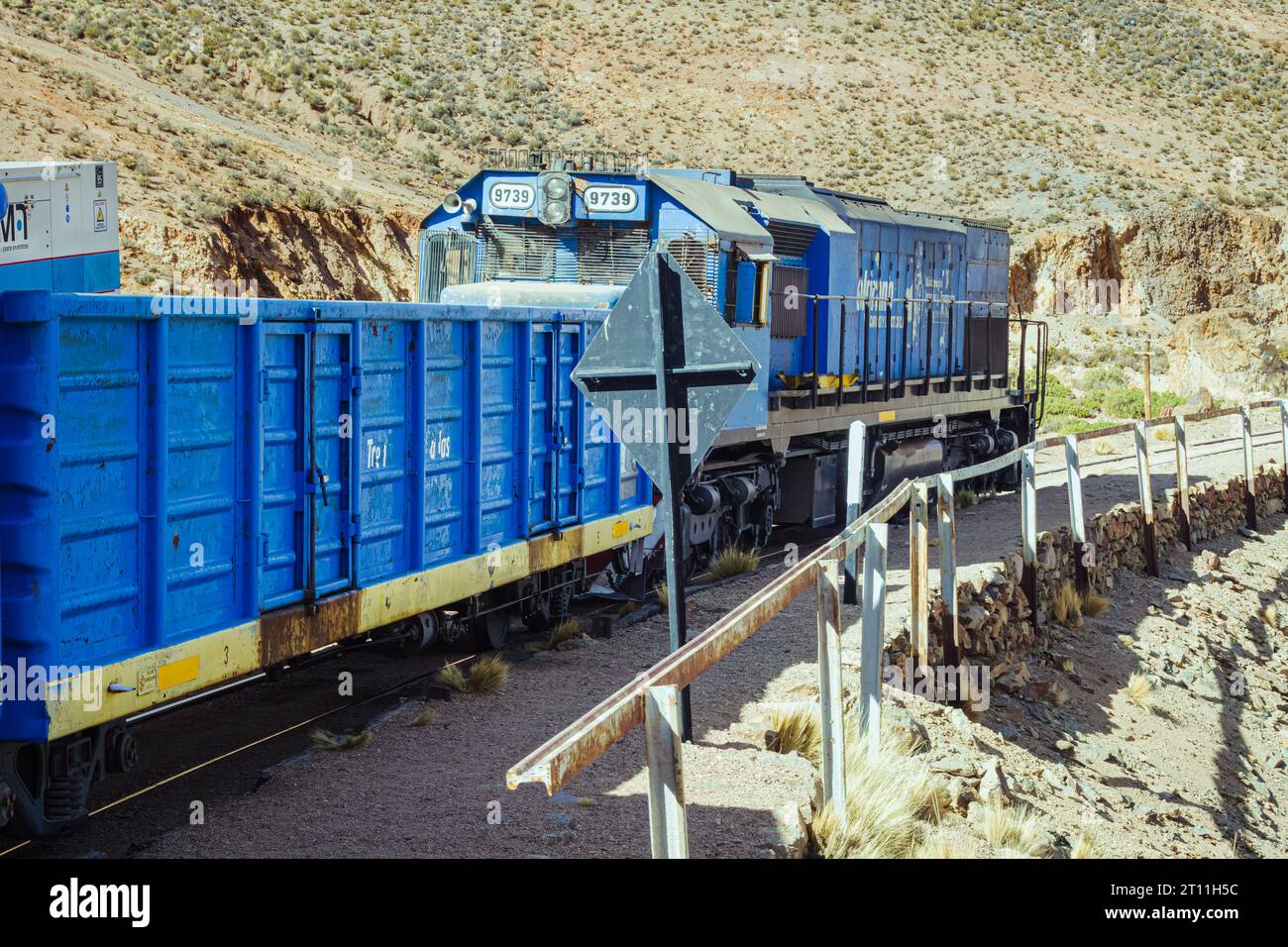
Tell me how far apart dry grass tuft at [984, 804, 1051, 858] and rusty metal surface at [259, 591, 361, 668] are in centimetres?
382

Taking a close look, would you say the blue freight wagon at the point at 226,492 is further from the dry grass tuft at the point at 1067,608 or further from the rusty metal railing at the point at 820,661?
the dry grass tuft at the point at 1067,608

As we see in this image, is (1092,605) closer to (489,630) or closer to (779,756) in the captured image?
(489,630)

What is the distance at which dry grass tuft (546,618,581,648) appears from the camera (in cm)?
1110

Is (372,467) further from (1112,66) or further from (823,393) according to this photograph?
(1112,66)

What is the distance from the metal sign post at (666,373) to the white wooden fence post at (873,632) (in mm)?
1601

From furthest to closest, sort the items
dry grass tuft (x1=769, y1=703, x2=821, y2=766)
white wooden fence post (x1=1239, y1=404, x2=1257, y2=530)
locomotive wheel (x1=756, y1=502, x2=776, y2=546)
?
white wooden fence post (x1=1239, y1=404, x2=1257, y2=530) → locomotive wheel (x1=756, y1=502, x2=776, y2=546) → dry grass tuft (x1=769, y1=703, x2=821, y2=766)

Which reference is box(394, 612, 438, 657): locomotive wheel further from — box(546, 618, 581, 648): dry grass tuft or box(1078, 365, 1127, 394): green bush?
box(1078, 365, 1127, 394): green bush

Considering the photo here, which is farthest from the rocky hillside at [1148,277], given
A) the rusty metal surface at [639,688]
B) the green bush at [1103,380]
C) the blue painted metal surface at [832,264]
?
→ the rusty metal surface at [639,688]

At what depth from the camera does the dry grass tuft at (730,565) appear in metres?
14.1

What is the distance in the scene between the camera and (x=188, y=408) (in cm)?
682

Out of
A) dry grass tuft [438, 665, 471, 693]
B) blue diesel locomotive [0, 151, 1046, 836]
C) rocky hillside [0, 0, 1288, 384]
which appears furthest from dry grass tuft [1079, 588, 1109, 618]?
rocky hillside [0, 0, 1288, 384]

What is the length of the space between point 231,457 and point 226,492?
0.19 m
